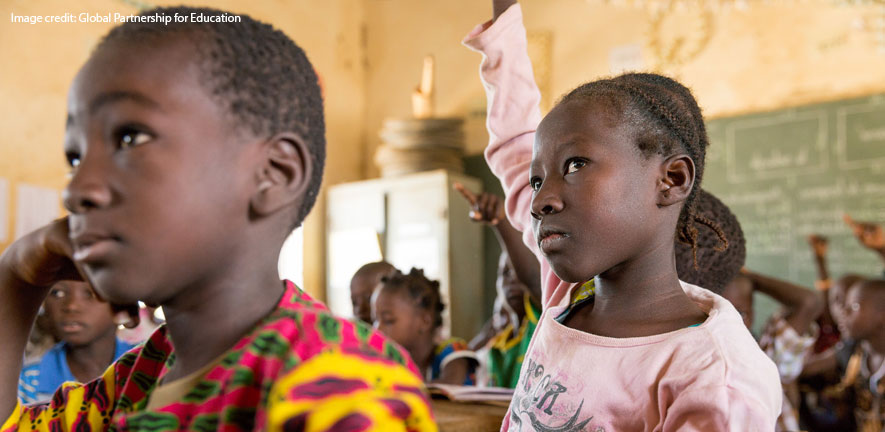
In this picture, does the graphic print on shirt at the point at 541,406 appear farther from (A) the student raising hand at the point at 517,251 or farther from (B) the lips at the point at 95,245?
(A) the student raising hand at the point at 517,251

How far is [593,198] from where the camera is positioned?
3.34 ft

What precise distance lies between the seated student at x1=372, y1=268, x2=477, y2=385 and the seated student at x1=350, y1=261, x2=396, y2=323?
294mm

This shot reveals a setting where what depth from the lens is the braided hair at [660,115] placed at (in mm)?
1081

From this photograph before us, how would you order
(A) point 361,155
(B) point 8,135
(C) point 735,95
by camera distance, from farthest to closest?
(A) point 361,155
(C) point 735,95
(B) point 8,135

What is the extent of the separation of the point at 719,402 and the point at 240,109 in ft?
2.00

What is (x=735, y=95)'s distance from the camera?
529cm

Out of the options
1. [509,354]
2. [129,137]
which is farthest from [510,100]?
[509,354]

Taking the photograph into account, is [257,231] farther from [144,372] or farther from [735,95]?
[735,95]

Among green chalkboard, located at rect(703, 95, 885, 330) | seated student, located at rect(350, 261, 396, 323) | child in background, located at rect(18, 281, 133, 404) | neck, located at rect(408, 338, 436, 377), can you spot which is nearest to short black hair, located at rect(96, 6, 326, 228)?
child in background, located at rect(18, 281, 133, 404)

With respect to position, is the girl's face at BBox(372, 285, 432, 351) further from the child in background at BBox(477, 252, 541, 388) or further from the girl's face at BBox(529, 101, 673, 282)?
the girl's face at BBox(529, 101, 673, 282)

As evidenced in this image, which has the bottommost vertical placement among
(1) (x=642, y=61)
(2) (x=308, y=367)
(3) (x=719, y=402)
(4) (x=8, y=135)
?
(3) (x=719, y=402)

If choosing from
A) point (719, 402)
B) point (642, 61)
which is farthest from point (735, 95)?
point (719, 402)

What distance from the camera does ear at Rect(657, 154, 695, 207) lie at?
1074 mm

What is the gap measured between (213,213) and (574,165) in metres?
0.59
